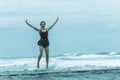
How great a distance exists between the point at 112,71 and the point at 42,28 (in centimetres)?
331

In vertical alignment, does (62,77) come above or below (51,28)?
below

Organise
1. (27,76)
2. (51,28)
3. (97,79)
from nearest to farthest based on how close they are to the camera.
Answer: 1. (97,79)
2. (27,76)
3. (51,28)

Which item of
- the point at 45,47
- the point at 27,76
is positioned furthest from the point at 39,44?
the point at 27,76

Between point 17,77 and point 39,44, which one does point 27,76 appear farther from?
point 39,44

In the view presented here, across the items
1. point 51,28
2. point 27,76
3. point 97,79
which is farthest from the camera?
point 51,28

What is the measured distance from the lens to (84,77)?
62.4 ft

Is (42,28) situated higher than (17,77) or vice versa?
(42,28)

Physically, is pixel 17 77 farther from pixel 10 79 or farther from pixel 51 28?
pixel 51 28

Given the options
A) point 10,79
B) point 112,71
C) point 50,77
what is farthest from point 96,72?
point 10,79

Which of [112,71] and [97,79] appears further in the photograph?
[112,71]

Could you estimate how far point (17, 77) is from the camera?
19516 mm

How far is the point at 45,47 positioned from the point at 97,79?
3659 mm

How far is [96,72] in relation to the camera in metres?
20.2

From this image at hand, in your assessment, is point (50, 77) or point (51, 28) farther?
point (51, 28)
